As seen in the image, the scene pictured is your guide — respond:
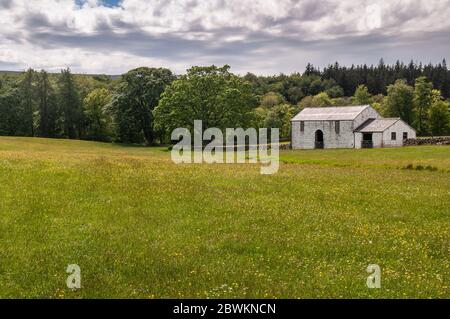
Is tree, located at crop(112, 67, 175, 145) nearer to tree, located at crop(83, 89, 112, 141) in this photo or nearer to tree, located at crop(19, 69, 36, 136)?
tree, located at crop(83, 89, 112, 141)

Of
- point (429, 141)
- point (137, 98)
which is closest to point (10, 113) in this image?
point (137, 98)

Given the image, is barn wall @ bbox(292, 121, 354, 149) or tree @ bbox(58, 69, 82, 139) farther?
tree @ bbox(58, 69, 82, 139)

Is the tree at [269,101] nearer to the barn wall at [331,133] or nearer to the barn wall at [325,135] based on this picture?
the barn wall at [325,135]

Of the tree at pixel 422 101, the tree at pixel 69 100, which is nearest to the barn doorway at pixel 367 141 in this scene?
the tree at pixel 422 101

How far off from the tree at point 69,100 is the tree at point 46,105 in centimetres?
240

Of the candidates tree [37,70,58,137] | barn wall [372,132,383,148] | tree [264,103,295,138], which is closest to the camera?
barn wall [372,132,383,148]

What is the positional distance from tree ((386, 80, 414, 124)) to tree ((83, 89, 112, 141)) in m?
76.3

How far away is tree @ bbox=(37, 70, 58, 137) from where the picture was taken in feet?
360

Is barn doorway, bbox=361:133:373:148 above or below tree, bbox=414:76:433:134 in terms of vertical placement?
below

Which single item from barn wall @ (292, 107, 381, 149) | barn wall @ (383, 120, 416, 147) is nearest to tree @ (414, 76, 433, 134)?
barn wall @ (292, 107, 381, 149)

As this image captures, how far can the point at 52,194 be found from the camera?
66.8ft

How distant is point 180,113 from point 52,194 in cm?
5938
